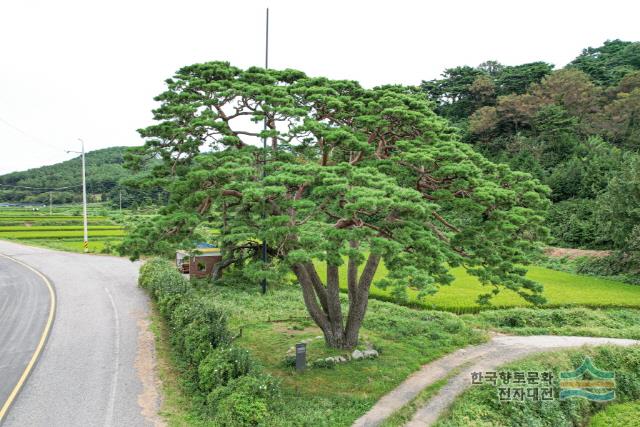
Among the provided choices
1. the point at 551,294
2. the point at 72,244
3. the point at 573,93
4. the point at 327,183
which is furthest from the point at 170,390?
the point at 573,93

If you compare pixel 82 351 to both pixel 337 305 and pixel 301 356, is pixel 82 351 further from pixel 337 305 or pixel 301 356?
pixel 337 305

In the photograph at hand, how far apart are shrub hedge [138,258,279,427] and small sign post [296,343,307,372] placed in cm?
199

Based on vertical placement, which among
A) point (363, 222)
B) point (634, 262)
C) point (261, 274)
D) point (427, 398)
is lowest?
point (427, 398)

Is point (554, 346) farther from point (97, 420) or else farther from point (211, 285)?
point (211, 285)

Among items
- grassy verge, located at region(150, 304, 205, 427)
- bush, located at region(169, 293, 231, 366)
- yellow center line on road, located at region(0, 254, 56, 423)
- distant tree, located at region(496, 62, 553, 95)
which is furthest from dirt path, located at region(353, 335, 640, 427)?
distant tree, located at region(496, 62, 553, 95)

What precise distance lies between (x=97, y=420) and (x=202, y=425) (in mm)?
2427

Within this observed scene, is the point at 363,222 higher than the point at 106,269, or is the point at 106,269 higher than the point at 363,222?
the point at 363,222

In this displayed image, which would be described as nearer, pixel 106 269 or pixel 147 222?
pixel 147 222

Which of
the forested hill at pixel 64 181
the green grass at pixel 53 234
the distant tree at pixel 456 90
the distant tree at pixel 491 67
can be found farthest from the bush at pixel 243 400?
the forested hill at pixel 64 181

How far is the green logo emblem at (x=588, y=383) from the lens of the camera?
1170 centimetres

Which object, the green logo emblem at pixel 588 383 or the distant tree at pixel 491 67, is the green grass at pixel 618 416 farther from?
the distant tree at pixel 491 67

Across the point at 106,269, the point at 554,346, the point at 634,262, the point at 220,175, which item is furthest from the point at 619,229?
the point at 106,269

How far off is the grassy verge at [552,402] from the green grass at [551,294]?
5.17 meters

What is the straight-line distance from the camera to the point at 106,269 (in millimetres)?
27734
